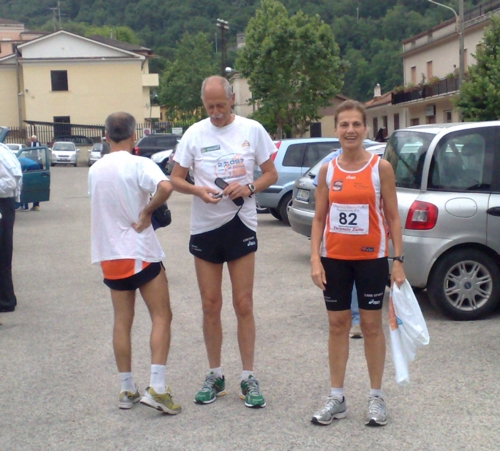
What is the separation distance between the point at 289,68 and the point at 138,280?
40735mm

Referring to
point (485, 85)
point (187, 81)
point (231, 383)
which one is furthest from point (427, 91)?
point (231, 383)

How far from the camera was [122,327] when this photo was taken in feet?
16.3

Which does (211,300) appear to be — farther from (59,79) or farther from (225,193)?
(59,79)

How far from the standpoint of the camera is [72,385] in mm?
5539

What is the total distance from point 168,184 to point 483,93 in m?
20.9

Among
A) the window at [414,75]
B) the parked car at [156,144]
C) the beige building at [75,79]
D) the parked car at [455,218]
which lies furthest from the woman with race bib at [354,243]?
the beige building at [75,79]

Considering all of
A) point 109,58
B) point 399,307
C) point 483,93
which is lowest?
point 399,307

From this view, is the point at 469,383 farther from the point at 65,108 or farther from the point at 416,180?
the point at 65,108

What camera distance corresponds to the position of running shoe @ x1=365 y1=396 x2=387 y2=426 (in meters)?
4.52

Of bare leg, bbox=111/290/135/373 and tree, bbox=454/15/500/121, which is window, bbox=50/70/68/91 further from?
bare leg, bbox=111/290/135/373

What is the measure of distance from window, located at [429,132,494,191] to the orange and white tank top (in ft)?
9.45

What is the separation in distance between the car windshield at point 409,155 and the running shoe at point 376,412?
3147 mm

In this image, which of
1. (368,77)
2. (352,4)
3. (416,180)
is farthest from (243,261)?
(352,4)

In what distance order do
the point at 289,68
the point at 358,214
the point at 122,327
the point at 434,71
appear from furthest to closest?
the point at 434,71, the point at 289,68, the point at 122,327, the point at 358,214
